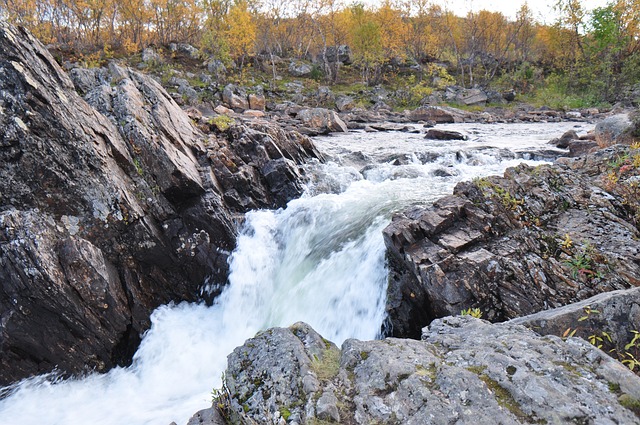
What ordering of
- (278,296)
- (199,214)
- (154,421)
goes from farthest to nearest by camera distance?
(199,214) → (278,296) → (154,421)

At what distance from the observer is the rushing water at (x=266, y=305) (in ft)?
27.0

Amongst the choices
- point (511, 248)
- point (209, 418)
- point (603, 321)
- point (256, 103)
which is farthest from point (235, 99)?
point (603, 321)

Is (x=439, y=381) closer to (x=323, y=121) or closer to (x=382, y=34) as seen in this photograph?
(x=323, y=121)

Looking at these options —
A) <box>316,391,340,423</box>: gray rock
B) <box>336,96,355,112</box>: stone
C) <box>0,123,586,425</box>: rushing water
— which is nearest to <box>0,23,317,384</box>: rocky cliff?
<box>0,123,586,425</box>: rushing water

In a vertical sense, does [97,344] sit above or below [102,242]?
below

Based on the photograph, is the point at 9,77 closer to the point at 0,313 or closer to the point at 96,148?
the point at 96,148

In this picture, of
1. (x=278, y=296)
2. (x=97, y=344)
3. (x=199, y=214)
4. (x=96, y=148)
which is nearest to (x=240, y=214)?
(x=199, y=214)

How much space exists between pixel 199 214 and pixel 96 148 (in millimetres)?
3280

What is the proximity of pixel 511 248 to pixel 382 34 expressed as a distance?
186 feet

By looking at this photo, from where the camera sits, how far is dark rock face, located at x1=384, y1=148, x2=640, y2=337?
6730 millimetres

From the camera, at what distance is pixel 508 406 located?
3064 millimetres

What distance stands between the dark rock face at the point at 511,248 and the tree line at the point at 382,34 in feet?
153

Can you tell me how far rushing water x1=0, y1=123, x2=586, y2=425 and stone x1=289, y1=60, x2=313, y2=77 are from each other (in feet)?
155

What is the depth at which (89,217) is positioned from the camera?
958cm
